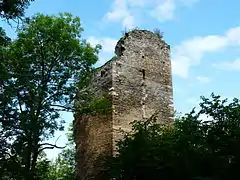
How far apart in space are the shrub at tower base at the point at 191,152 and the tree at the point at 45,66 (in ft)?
16.2

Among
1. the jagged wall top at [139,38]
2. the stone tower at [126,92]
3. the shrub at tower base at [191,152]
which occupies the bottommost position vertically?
the shrub at tower base at [191,152]

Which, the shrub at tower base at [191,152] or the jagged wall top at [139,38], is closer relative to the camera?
the shrub at tower base at [191,152]

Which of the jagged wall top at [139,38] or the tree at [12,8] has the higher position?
the jagged wall top at [139,38]

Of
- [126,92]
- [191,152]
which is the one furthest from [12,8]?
[126,92]

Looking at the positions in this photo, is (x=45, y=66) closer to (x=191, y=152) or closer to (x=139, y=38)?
(x=139, y=38)

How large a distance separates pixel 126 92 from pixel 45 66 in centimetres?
300

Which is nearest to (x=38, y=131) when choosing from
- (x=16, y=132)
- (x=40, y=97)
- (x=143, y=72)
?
(x=16, y=132)

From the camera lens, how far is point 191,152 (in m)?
6.41

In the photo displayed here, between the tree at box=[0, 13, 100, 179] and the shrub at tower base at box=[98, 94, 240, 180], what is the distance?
4.93m

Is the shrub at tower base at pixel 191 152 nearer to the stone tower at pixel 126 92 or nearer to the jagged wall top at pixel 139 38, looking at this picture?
the stone tower at pixel 126 92

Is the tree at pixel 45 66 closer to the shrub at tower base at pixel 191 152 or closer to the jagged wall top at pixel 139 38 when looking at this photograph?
the jagged wall top at pixel 139 38

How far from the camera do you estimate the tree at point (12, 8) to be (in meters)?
6.92

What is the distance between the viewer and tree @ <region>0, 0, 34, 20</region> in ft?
22.7

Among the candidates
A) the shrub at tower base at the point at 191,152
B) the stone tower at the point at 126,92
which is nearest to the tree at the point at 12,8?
the shrub at tower base at the point at 191,152
